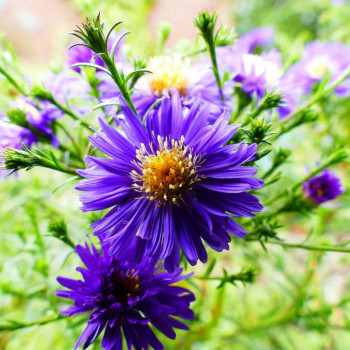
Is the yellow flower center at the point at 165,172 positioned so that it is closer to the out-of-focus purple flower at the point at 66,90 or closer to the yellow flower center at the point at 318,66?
the out-of-focus purple flower at the point at 66,90

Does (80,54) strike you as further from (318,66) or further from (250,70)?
(318,66)

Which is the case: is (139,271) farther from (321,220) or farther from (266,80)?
(321,220)

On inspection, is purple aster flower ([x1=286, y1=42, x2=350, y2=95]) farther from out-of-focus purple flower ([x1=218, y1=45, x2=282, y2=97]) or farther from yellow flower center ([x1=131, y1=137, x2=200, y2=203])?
yellow flower center ([x1=131, y1=137, x2=200, y2=203])

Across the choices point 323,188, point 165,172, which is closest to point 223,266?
point 323,188

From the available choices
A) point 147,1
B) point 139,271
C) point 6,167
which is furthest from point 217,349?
point 147,1

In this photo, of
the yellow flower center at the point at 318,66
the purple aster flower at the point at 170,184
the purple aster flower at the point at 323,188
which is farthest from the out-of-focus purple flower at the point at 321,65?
the purple aster flower at the point at 170,184

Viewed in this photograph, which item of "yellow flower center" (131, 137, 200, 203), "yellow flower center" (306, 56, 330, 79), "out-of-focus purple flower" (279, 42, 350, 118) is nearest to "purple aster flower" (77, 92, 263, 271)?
"yellow flower center" (131, 137, 200, 203)
